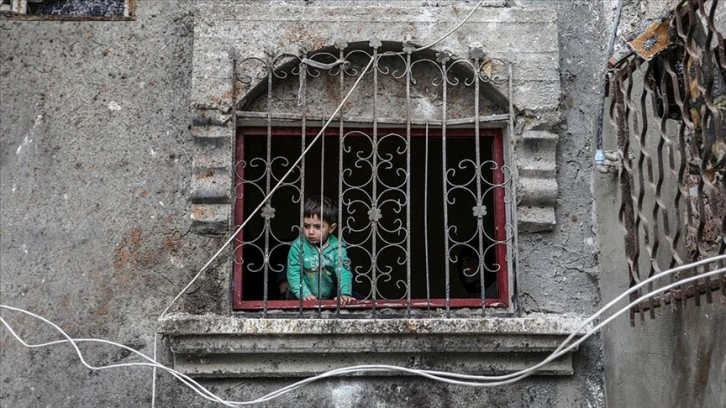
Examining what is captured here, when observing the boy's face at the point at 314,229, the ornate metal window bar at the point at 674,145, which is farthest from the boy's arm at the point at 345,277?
the ornate metal window bar at the point at 674,145

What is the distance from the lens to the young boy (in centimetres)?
→ 451

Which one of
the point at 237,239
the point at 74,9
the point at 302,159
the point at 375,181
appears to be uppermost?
the point at 74,9

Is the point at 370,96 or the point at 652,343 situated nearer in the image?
the point at 652,343

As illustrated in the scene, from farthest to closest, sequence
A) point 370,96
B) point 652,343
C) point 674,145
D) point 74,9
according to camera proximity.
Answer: point 74,9 < point 370,96 < point 652,343 < point 674,145

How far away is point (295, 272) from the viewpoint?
178 inches

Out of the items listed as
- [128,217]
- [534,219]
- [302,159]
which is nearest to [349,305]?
[302,159]

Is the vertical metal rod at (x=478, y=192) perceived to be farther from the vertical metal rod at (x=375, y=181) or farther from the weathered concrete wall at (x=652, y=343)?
the weathered concrete wall at (x=652, y=343)

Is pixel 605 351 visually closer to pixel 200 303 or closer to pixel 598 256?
pixel 598 256

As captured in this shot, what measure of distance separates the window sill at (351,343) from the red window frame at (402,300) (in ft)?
0.59

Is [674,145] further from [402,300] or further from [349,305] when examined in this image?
[349,305]

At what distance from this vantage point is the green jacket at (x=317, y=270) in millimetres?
4516

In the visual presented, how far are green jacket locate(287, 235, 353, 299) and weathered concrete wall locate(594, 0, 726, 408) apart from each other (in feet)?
3.85

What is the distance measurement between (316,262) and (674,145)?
167 cm

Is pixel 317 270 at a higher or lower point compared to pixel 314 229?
lower
